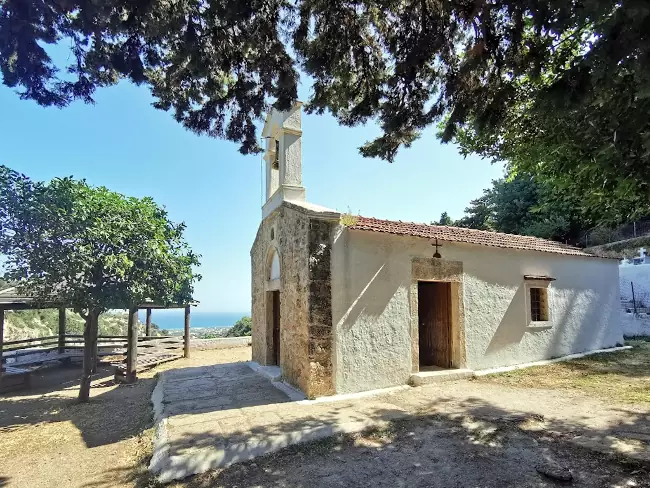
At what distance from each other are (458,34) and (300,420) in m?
6.12

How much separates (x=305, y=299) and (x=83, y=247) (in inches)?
204

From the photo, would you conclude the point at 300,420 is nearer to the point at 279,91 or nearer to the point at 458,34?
the point at 279,91

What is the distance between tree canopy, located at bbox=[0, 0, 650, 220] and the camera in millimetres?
4164

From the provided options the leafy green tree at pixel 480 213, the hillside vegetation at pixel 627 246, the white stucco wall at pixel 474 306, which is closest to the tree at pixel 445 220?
the leafy green tree at pixel 480 213

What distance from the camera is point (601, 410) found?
6.23 meters

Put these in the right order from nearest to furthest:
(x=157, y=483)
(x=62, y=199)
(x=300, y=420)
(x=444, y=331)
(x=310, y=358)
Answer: (x=157, y=483)
(x=300, y=420)
(x=310, y=358)
(x=62, y=199)
(x=444, y=331)

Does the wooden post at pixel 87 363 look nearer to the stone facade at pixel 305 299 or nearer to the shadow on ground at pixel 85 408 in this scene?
the shadow on ground at pixel 85 408

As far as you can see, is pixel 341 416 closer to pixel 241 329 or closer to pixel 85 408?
pixel 85 408

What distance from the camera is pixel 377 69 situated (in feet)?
20.1

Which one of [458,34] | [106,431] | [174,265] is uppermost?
[458,34]

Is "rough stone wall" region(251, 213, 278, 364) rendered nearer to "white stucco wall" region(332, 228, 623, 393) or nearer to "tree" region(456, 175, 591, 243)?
"white stucco wall" region(332, 228, 623, 393)

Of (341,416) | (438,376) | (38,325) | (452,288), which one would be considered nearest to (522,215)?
(452,288)

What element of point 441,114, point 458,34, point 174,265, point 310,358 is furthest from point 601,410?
point 174,265

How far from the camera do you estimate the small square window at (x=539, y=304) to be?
35.5 feet
